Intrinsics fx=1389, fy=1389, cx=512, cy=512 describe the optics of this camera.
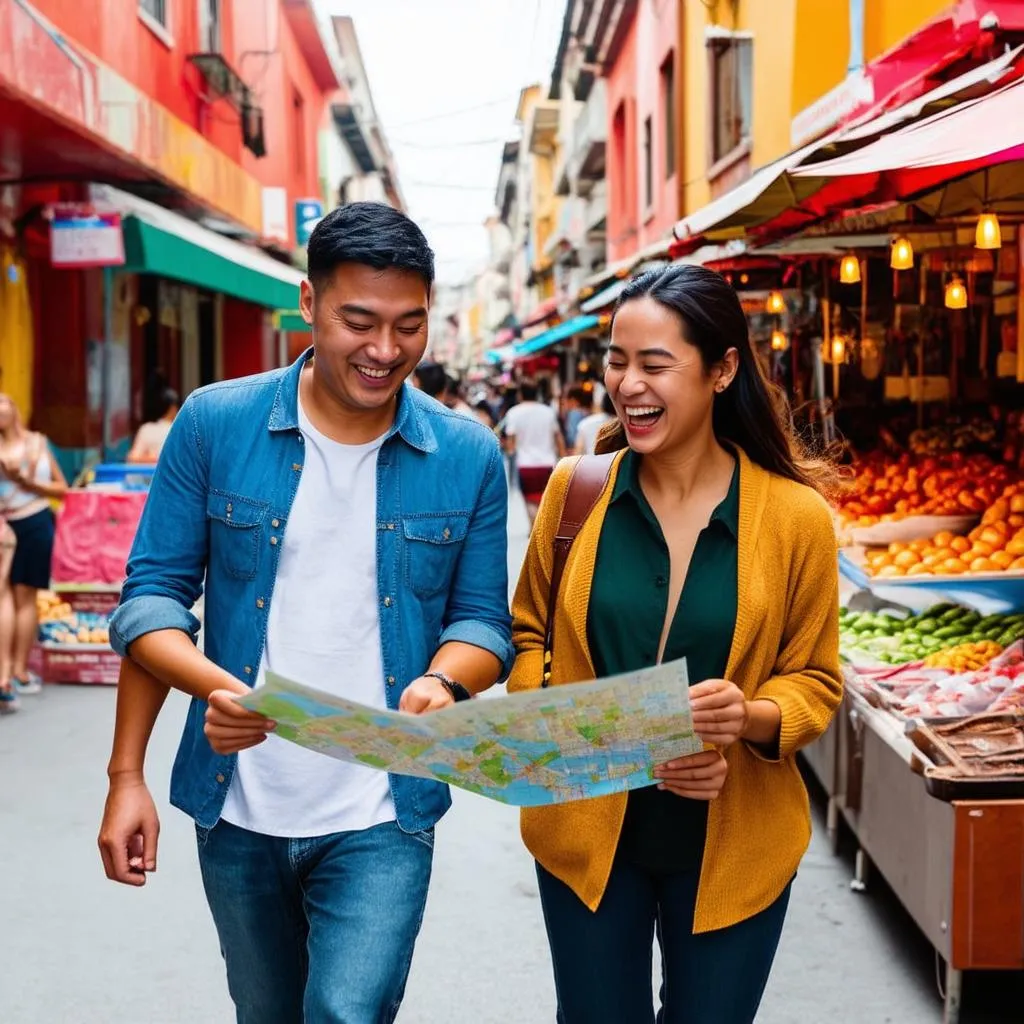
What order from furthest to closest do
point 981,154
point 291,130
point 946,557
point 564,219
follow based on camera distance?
point 564,219 → point 291,130 → point 946,557 → point 981,154

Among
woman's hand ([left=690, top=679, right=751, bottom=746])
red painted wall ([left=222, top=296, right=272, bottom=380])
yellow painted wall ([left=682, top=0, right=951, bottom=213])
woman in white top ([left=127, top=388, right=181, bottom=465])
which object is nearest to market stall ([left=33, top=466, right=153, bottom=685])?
woman in white top ([left=127, top=388, right=181, bottom=465])

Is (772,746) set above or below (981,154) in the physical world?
below

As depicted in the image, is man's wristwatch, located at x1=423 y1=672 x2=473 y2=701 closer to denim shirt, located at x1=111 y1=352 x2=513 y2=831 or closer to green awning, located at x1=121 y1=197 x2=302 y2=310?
denim shirt, located at x1=111 y1=352 x2=513 y2=831

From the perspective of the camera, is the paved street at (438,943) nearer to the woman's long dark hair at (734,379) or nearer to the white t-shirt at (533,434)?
the woman's long dark hair at (734,379)

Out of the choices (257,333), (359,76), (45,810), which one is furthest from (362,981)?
(359,76)

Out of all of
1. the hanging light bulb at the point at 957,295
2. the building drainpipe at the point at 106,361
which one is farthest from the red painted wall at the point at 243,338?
the hanging light bulb at the point at 957,295

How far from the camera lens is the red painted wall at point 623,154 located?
73.7 ft

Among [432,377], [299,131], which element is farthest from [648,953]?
[299,131]

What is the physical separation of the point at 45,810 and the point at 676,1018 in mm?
4255

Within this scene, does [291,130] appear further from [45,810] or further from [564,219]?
[45,810]

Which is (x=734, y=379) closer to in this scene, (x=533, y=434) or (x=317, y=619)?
(x=317, y=619)

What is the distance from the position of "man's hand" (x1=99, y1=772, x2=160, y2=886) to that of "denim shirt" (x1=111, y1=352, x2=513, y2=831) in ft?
0.31

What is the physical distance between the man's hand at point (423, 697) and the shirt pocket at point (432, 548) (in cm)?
21

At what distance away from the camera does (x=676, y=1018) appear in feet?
8.57
